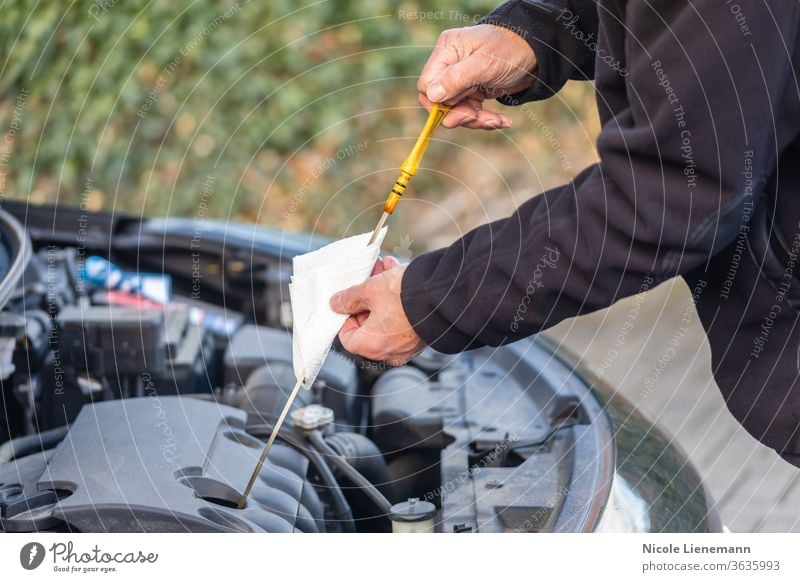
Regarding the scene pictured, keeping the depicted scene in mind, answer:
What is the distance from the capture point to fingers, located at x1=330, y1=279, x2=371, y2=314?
3.86 feet

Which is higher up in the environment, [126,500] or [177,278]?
[177,278]

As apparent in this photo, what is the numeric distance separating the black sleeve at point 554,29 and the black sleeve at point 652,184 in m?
0.29

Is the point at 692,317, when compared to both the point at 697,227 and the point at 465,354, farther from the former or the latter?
the point at 697,227

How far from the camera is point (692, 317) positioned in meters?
3.87

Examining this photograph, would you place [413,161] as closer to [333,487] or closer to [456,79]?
[456,79]

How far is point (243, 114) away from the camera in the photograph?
4.14m

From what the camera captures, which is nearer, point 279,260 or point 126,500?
point 126,500

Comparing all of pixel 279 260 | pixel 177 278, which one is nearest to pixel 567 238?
pixel 279 260

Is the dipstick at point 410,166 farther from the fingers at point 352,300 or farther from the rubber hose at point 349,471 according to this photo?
the rubber hose at point 349,471

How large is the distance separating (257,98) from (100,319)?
8.54ft

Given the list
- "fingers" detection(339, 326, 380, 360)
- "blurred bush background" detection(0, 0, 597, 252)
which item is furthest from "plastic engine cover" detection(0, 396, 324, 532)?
"blurred bush background" detection(0, 0, 597, 252)

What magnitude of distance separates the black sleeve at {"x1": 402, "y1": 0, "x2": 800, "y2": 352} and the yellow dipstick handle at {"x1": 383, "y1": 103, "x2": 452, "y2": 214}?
0.55 ft

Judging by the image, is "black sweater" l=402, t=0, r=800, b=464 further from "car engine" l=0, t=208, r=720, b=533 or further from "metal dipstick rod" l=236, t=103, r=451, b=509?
"car engine" l=0, t=208, r=720, b=533
